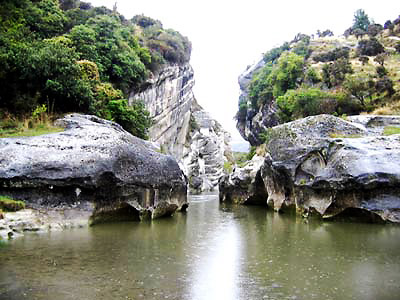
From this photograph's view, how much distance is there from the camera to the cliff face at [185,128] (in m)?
43.5

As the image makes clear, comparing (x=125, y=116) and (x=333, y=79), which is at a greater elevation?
(x=333, y=79)

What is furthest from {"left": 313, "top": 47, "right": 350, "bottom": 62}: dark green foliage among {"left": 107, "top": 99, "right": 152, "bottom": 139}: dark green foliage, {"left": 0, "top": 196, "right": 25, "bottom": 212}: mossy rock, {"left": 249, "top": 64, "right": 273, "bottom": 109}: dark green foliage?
{"left": 0, "top": 196, "right": 25, "bottom": 212}: mossy rock

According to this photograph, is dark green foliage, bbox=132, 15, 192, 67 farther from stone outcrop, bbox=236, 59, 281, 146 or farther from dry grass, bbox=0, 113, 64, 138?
dry grass, bbox=0, 113, 64, 138

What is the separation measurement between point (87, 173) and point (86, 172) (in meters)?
0.06

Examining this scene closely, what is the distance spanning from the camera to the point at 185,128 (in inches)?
2349

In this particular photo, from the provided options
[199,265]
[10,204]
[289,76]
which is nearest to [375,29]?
[289,76]

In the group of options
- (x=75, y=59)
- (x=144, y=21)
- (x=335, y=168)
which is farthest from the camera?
(x=144, y=21)

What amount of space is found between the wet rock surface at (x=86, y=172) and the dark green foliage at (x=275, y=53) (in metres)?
52.4

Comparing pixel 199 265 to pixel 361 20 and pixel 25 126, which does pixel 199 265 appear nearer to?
pixel 25 126

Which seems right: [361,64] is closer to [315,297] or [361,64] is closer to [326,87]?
[326,87]

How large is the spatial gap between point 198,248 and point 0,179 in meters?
8.20

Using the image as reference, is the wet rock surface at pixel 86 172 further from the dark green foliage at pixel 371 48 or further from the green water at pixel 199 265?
the dark green foliage at pixel 371 48

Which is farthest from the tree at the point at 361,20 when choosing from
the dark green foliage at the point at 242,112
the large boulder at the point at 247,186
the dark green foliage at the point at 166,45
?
the large boulder at the point at 247,186

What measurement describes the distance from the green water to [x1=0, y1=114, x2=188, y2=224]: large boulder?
70.1 inches
